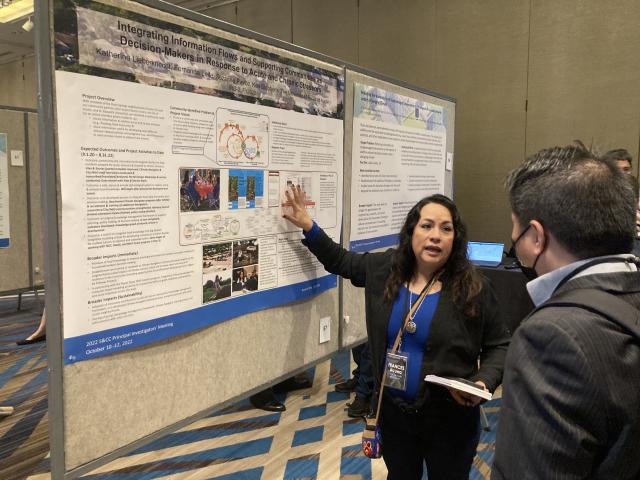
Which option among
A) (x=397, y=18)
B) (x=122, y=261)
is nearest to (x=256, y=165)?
(x=122, y=261)

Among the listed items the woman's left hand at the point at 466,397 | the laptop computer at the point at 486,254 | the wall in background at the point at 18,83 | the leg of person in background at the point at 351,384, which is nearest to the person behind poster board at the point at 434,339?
the woman's left hand at the point at 466,397

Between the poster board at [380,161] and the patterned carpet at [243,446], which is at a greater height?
the poster board at [380,161]

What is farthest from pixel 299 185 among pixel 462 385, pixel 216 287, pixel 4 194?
pixel 4 194

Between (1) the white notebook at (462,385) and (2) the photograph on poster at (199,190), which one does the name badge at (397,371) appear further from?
(2) the photograph on poster at (199,190)

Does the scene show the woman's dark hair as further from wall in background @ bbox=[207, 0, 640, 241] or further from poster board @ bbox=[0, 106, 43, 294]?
poster board @ bbox=[0, 106, 43, 294]

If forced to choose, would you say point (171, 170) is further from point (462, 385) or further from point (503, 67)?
point (503, 67)

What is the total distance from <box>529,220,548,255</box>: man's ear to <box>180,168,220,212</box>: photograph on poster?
1.00 meters

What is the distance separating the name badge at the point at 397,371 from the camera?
1.63 meters

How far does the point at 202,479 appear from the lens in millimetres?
2377

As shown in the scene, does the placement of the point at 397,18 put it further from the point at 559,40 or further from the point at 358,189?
the point at 358,189

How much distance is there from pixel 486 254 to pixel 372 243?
162cm

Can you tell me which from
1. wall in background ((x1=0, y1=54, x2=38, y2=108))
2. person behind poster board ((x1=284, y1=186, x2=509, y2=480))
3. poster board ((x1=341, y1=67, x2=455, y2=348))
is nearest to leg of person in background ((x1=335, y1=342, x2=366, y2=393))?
poster board ((x1=341, y1=67, x2=455, y2=348))

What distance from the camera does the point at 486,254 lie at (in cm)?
374

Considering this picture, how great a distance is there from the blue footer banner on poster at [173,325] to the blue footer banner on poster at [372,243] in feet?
1.22
